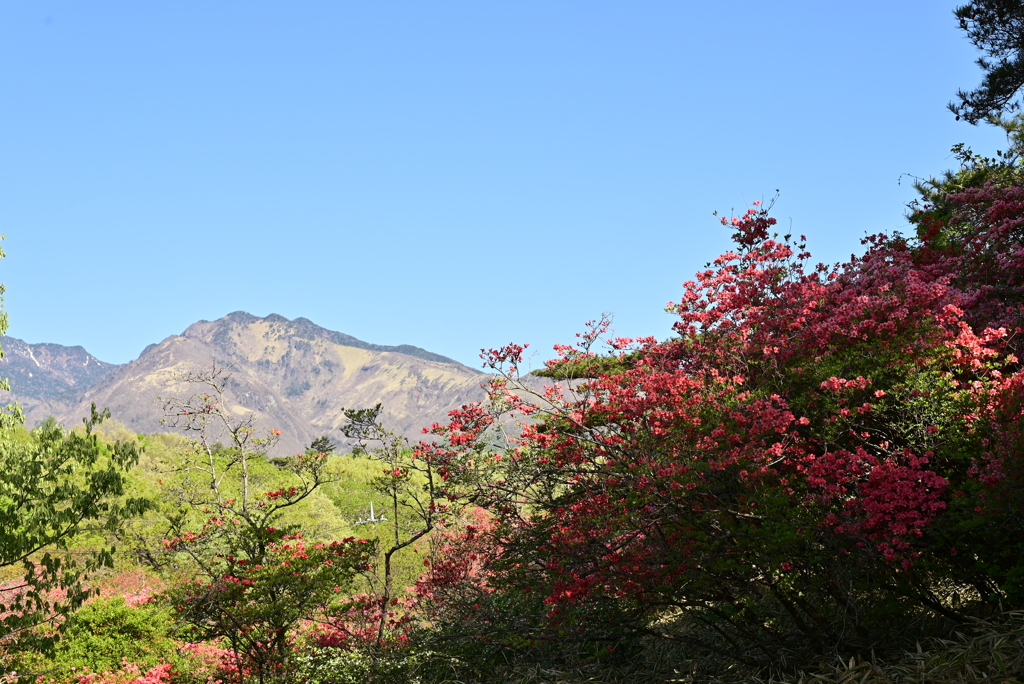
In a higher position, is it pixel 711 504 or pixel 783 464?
pixel 783 464

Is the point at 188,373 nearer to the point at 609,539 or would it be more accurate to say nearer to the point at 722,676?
the point at 609,539

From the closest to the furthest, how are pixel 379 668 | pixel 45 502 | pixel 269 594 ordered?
pixel 45 502
pixel 269 594
pixel 379 668

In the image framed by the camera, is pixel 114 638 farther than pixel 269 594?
Yes

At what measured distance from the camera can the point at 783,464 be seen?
8.62m

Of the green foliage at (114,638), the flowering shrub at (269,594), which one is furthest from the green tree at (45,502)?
the green foliage at (114,638)

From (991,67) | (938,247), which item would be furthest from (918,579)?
(991,67)

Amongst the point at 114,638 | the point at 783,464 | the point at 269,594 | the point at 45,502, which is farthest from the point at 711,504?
the point at 114,638

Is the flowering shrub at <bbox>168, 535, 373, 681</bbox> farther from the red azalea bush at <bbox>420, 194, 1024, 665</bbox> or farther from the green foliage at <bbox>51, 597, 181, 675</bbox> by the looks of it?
the green foliage at <bbox>51, 597, 181, 675</bbox>

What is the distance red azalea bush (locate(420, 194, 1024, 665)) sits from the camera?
7.72m

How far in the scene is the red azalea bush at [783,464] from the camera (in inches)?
304

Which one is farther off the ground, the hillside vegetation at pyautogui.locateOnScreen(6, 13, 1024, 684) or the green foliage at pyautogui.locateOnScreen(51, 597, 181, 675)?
the hillside vegetation at pyautogui.locateOnScreen(6, 13, 1024, 684)

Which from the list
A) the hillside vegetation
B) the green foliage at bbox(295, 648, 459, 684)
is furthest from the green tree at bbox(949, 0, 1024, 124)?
the green foliage at bbox(295, 648, 459, 684)

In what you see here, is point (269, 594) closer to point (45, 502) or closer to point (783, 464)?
point (45, 502)

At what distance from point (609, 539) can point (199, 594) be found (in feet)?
→ 22.5
